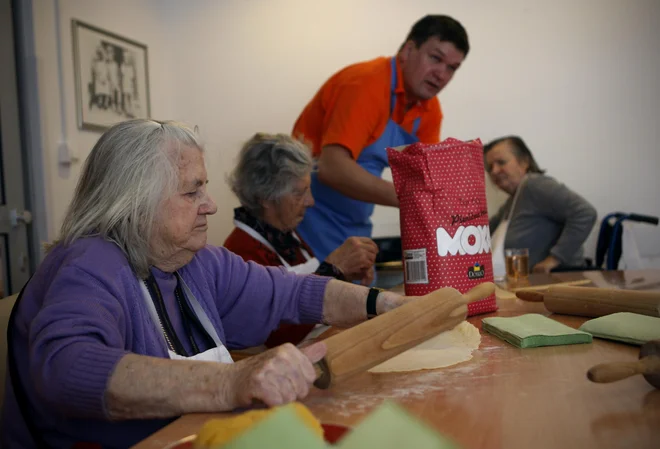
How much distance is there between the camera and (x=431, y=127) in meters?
2.57

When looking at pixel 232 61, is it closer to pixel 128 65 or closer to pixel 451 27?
pixel 128 65

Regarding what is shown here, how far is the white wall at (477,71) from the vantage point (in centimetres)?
375

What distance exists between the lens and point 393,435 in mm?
524

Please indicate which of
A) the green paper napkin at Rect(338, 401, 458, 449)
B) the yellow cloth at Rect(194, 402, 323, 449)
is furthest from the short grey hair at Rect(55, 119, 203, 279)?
the green paper napkin at Rect(338, 401, 458, 449)

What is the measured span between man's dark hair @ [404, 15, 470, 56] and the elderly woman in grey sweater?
1.41m

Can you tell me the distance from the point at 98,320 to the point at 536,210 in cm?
303

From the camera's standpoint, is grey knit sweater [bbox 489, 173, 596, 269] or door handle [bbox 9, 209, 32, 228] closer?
door handle [bbox 9, 209, 32, 228]

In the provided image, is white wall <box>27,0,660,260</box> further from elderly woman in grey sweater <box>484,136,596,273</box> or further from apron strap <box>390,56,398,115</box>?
apron strap <box>390,56,398,115</box>

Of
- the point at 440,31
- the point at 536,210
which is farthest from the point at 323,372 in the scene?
the point at 536,210

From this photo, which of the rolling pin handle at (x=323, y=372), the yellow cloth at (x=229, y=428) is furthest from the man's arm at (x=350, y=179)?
the yellow cloth at (x=229, y=428)

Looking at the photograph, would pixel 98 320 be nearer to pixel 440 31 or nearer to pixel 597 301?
pixel 597 301

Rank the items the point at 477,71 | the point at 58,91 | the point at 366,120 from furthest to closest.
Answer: the point at 477,71 → the point at 58,91 → the point at 366,120

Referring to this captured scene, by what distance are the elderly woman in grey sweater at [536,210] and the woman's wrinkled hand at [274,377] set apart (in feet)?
8.82

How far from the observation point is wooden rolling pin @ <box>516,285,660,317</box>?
120 cm
